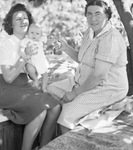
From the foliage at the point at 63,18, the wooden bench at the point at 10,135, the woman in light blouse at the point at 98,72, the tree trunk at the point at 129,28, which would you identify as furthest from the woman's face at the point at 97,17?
the foliage at the point at 63,18

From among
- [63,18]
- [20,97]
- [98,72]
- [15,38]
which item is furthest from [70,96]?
[63,18]

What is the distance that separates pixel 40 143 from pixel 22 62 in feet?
2.69

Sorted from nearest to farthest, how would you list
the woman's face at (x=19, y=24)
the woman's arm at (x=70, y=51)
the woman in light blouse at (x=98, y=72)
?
the woman in light blouse at (x=98, y=72) < the woman's face at (x=19, y=24) < the woman's arm at (x=70, y=51)

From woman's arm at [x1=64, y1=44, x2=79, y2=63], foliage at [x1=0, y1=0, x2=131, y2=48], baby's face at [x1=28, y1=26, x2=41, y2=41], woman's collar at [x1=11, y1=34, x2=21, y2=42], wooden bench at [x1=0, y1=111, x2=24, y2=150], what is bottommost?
wooden bench at [x1=0, y1=111, x2=24, y2=150]

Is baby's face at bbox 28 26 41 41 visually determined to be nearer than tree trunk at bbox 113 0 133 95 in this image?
Yes

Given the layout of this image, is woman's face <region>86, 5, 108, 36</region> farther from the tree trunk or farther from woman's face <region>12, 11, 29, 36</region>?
the tree trunk

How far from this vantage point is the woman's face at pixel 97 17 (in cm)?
270

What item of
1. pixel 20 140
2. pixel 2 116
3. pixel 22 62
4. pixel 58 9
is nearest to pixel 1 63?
pixel 22 62

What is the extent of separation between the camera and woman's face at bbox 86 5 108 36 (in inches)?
106

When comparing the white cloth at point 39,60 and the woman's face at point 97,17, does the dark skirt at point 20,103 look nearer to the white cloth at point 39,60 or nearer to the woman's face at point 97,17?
the white cloth at point 39,60

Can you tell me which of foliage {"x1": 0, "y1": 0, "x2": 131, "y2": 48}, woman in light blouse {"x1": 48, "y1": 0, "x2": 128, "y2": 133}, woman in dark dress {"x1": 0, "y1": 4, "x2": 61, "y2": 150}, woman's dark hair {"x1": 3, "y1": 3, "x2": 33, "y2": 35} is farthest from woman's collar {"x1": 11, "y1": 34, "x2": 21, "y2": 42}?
A: foliage {"x1": 0, "y1": 0, "x2": 131, "y2": 48}

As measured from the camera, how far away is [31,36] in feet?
9.09

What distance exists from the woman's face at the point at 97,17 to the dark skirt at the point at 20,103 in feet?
2.81

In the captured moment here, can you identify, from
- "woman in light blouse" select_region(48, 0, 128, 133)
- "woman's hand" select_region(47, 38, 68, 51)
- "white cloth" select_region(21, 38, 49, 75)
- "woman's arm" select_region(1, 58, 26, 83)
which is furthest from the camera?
"woman's hand" select_region(47, 38, 68, 51)
